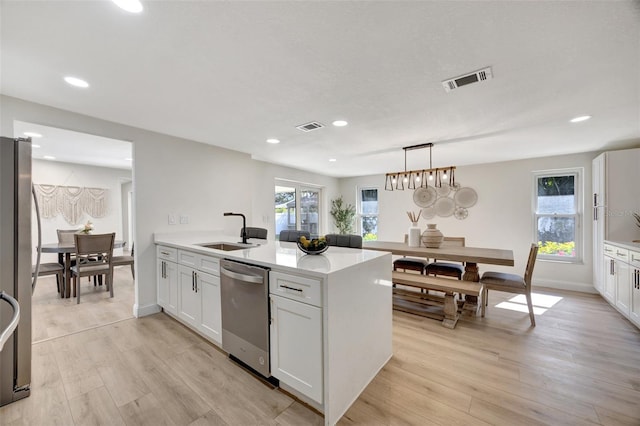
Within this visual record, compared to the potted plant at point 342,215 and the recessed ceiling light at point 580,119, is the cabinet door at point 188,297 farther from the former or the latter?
the potted plant at point 342,215

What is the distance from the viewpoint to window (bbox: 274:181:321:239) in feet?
18.6

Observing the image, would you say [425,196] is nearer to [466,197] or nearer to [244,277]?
[466,197]

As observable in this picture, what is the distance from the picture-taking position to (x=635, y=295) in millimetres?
2773

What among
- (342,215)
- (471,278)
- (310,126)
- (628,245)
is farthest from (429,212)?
(310,126)

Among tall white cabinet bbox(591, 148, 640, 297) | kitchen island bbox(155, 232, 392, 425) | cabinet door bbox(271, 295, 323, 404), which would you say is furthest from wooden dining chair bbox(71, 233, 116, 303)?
tall white cabinet bbox(591, 148, 640, 297)

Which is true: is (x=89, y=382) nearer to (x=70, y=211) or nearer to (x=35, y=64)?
(x=35, y=64)

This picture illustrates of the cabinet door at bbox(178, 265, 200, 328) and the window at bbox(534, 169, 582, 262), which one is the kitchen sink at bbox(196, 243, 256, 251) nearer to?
the cabinet door at bbox(178, 265, 200, 328)

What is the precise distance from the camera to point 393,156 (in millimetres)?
4484

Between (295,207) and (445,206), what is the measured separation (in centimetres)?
334

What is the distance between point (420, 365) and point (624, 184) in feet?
12.6

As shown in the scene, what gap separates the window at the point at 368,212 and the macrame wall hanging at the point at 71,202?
20.8ft

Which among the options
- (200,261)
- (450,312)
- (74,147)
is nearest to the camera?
(200,261)

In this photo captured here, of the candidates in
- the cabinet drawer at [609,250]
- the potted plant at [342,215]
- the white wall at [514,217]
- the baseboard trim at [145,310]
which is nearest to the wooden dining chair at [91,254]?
the baseboard trim at [145,310]

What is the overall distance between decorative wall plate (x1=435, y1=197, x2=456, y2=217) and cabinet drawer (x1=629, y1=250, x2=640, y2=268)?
108 inches
